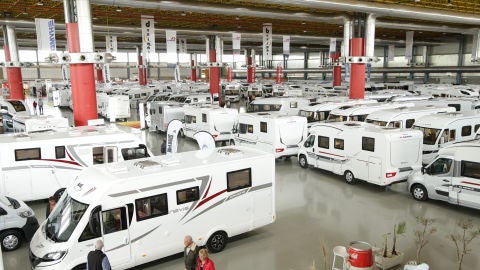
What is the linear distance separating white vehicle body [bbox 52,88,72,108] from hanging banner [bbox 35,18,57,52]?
2103 cm

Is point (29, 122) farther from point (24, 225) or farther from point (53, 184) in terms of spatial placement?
point (24, 225)

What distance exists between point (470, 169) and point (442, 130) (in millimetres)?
4602

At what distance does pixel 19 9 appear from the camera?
2130 cm

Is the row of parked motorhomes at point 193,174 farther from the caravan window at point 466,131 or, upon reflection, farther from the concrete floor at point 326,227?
the concrete floor at point 326,227

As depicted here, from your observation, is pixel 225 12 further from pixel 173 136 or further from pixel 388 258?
pixel 388 258

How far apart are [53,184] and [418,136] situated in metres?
11.5

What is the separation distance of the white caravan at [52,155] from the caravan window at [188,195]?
4380 millimetres

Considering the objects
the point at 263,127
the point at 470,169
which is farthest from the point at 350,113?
the point at 470,169

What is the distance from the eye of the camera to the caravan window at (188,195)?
8.06m

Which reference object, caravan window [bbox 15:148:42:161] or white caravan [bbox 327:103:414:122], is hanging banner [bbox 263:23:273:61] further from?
caravan window [bbox 15:148:42:161]

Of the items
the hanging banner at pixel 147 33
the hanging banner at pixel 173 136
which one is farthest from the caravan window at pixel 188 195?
the hanging banner at pixel 147 33

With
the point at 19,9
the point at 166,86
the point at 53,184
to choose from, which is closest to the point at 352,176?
the point at 53,184

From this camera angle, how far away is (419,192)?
12016mm

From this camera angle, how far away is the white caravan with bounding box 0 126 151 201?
36.9 ft
